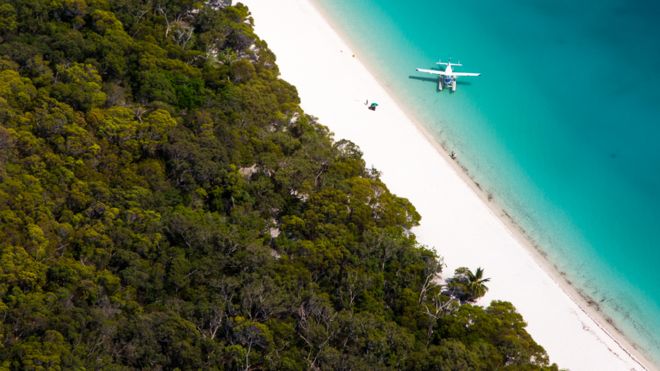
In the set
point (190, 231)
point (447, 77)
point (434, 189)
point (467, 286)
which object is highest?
point (447, 77)

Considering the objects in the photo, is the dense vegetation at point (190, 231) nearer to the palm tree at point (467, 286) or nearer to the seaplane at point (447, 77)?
the palm tree at point (467, 286)

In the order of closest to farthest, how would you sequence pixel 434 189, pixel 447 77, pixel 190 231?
pixel 190 231 → pixel 434 189 → pixel 447 77

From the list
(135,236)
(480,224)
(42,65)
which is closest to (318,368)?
(135,236)

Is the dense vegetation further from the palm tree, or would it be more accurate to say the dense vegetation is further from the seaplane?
the seaplane

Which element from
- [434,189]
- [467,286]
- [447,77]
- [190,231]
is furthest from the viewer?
[447,77]

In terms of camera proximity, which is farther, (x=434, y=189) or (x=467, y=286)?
(x=434, y=189)

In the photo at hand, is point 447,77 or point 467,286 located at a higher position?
point 447,77

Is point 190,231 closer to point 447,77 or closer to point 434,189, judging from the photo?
point 434,189

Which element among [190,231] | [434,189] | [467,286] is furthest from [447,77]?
[190,231]
